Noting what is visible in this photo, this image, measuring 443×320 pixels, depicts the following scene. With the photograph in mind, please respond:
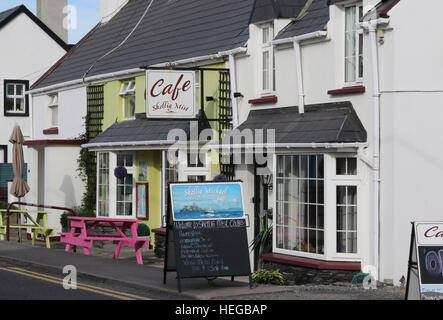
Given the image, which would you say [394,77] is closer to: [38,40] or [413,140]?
[413,140]

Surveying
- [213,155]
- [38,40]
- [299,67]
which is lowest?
[213,155]

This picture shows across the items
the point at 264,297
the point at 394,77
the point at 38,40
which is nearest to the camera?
the point at 264,297

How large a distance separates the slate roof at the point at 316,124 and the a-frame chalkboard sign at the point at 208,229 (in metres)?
2.83

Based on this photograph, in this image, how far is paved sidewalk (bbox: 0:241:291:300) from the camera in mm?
14633

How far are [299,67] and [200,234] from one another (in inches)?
208

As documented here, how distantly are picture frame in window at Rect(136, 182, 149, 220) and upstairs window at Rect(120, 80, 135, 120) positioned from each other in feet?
6.92

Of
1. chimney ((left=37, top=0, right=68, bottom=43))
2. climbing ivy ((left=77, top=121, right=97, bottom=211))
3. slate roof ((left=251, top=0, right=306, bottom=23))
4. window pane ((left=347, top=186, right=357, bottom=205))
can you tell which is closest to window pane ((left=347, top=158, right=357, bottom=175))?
window pane ((left=347, top=186, right=357, bottom=205))

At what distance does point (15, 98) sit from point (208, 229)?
3249 cm

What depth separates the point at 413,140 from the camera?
54.0ft

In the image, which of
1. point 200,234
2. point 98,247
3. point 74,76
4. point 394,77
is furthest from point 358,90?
point 74,76

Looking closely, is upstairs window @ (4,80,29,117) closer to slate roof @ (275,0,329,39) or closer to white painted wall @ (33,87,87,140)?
white painted wall @ (33,87,87,140)

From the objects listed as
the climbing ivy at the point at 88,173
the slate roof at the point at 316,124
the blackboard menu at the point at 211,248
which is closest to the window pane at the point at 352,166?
the slate roof at the point at 316,124

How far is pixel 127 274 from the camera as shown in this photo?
56.8 ft

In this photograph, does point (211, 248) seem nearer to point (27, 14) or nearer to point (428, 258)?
point (428, 258)
